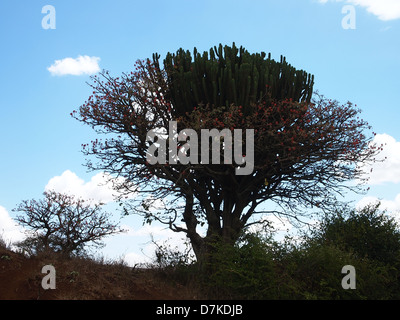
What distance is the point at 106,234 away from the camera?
723 inches

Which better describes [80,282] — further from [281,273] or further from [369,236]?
[369,236]

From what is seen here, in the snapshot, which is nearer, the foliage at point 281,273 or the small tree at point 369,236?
the foliage at point 281,273

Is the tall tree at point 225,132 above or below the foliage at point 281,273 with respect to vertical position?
above

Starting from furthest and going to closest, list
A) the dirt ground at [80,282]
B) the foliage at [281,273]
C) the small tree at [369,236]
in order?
the small tree at [369,236], the foliage at [281,273], the dirt ground at [80,282]

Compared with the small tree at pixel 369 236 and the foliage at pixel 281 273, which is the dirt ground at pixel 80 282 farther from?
the small tree at pixel 369 236

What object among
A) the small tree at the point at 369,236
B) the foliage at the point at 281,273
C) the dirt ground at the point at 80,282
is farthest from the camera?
the small tree at the point at 369,236

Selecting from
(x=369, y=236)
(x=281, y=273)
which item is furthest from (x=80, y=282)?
(x=369, y=236)

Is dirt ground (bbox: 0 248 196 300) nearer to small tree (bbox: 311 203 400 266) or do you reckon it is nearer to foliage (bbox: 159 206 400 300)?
foliage (bbox: 159 206 400 300)

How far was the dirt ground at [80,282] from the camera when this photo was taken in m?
10.1

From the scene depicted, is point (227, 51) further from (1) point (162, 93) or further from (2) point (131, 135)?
(2) point (131, 135)

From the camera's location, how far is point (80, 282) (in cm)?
1073

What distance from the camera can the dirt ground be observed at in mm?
10094

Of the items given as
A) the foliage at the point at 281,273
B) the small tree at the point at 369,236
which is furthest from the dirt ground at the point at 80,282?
the small tree at the point at 369,236
